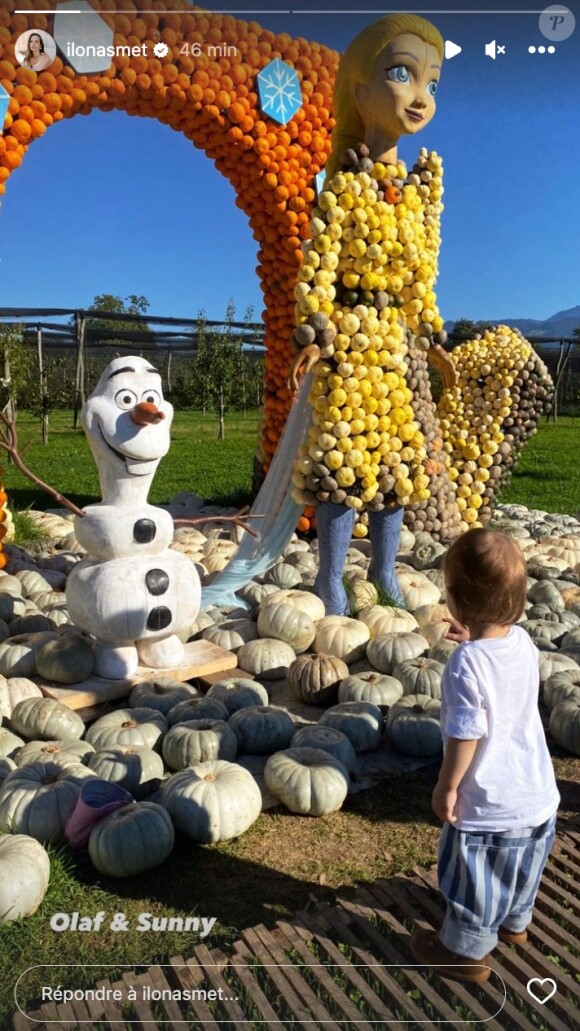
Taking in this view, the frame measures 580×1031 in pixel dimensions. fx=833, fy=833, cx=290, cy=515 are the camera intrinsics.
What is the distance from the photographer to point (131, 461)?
3.26 meters

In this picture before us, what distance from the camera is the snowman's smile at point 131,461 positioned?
10.6ft

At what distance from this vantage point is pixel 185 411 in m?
18.4

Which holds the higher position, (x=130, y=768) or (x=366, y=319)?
(x=366, y=319)

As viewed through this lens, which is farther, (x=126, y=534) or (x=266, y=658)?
(x=266, y=658)

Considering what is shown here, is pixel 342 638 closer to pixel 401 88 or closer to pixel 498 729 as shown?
pixel 498 729

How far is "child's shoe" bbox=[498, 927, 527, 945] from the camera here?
202 cm

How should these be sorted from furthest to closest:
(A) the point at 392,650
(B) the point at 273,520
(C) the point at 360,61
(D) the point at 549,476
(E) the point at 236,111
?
(D) the point at 549,476
(E) the point at 236,111
(B) the point at 273,520
(C) the point at 360,61
(A) the point at 392,650

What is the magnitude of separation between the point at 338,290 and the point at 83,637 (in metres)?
2.01

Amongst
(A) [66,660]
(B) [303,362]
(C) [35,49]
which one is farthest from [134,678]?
(C) [35,49]

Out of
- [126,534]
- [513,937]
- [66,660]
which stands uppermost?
[126,534]

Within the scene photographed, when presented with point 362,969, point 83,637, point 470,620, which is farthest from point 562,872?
point 83,637

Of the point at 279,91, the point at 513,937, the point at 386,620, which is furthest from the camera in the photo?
the point at 279,91

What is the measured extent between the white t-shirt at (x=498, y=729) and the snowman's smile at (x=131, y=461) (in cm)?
175

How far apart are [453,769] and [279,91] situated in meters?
4.81
